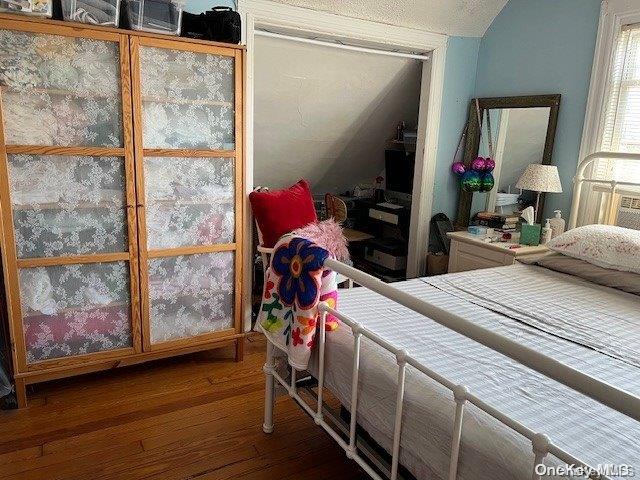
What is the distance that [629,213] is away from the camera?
2.75 meters

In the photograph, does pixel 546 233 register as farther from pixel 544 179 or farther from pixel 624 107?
pixel 624 107

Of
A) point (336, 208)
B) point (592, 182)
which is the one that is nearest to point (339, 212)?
point (336, 208)

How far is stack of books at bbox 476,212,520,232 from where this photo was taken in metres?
3.30

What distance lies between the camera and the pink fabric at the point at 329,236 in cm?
305

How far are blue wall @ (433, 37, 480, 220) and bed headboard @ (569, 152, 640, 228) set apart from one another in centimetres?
103

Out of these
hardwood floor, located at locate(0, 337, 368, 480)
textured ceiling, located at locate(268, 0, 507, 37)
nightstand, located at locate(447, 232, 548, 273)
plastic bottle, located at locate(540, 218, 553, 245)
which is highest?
textured ceiling, located at locate(268, 0, 507, 37)

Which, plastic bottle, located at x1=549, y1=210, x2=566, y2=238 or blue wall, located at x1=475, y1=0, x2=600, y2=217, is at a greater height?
blue wall, located at x1=475, y1=0, x2=600, y2=217

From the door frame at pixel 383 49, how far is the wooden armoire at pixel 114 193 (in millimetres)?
224

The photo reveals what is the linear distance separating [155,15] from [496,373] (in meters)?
2.11

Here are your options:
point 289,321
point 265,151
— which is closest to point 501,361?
point 289,321

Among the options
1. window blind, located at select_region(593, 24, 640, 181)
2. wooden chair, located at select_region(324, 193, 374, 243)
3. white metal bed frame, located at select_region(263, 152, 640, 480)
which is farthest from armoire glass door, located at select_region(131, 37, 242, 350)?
window blind, located at select_region(593, 24, 640, 181)

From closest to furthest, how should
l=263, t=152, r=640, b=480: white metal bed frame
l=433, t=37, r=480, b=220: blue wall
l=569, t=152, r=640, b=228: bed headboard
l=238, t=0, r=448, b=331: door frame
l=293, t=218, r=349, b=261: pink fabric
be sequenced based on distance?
l=263, t=152, r=640, b=480: white metal bed frame < l=569, t=152, r=640, b=228: bed headboard < l=238, t=0, r=448, b=331: door frame < l=293, t=218, r=349, b=261: pink fabric < l=433, t=37, r=480, b=220: blue wall
